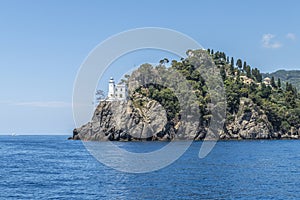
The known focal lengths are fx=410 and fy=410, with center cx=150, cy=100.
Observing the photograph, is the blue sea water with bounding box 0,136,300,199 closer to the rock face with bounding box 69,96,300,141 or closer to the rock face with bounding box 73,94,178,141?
the rock face with bounding box 73,94,178,141

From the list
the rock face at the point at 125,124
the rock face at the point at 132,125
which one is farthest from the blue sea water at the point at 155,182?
the rock face at the point at 132,125

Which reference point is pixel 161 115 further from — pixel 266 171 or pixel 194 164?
pixel 266 171

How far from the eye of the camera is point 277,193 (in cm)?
5650

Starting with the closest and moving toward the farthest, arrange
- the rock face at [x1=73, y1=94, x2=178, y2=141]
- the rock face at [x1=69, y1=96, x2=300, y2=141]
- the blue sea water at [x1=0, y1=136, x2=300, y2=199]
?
the blue sea water at [x1=0, y1=136, x2=300, y2=199] < the rock face at [x1=73, y1=94, x2=178, y2=141] < the rock face at [x1=69, y1=96, x2=300, y2=141]

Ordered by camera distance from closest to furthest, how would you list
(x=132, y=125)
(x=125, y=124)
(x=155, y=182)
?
(x=155, y=182)
(x=125, y=124)
(x=132, y=125)

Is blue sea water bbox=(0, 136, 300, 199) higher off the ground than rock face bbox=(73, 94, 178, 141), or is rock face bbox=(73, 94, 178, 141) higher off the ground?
rock face bbox=(73, 94, 178, 141)

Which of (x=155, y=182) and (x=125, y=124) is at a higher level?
(x=125, y=124)

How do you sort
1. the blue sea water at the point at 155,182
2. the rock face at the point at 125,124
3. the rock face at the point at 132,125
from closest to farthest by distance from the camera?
1. the blue sea water at the point at 155,182
2. the rock face at the point at 125,124
3. the rock face at the point at 132,125

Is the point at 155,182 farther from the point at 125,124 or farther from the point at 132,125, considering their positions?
the point at 132,125

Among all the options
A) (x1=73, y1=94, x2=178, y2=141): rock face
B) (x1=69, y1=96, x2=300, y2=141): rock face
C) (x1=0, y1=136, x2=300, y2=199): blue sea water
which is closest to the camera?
(x1=0, y1=136, x2=300, y2=199): blue sea water

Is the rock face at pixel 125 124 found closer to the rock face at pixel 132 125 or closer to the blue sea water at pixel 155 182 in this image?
the rock face at pixel 132 125

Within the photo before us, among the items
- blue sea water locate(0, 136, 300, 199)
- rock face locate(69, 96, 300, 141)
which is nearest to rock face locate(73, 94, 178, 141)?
rock face locate(69, 96, 300, 141)

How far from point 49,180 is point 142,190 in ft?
57.5

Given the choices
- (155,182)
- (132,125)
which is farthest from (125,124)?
(155,182)
